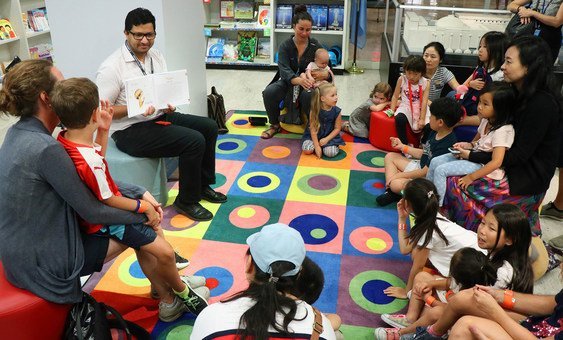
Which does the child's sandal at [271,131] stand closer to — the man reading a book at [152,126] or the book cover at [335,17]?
the man reading a book at [152,126]

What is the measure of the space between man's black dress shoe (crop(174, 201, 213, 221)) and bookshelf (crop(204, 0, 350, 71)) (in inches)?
152

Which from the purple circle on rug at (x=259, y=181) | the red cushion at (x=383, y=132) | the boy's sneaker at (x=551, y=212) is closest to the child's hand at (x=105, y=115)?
the purple circle on rug at (x=259, y=181)

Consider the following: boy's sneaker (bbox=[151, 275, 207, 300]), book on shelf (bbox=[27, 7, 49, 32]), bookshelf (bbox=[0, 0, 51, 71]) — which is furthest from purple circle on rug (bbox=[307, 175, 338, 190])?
book on shelf (bbox=[27, 7, 49, 32])

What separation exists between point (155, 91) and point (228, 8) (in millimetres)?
4124

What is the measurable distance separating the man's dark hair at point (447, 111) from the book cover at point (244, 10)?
4.16m

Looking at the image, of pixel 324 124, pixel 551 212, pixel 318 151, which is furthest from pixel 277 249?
pixel 324 124

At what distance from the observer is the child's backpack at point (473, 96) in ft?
12.3

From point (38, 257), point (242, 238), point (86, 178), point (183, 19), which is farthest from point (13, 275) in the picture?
point (183, 19)

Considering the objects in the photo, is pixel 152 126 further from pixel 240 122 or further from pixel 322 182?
pixel 240 122

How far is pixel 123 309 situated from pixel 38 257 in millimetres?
762

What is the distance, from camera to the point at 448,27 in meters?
4.70

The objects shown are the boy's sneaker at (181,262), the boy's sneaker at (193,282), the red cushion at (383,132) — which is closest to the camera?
the boy's sneaker at (193,282)

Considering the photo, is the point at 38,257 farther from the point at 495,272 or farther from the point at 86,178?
the point at 495,272

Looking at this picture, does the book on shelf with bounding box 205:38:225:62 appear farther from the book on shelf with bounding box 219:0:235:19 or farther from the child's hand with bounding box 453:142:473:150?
the child's hand with bounding box 453:142:473:150
